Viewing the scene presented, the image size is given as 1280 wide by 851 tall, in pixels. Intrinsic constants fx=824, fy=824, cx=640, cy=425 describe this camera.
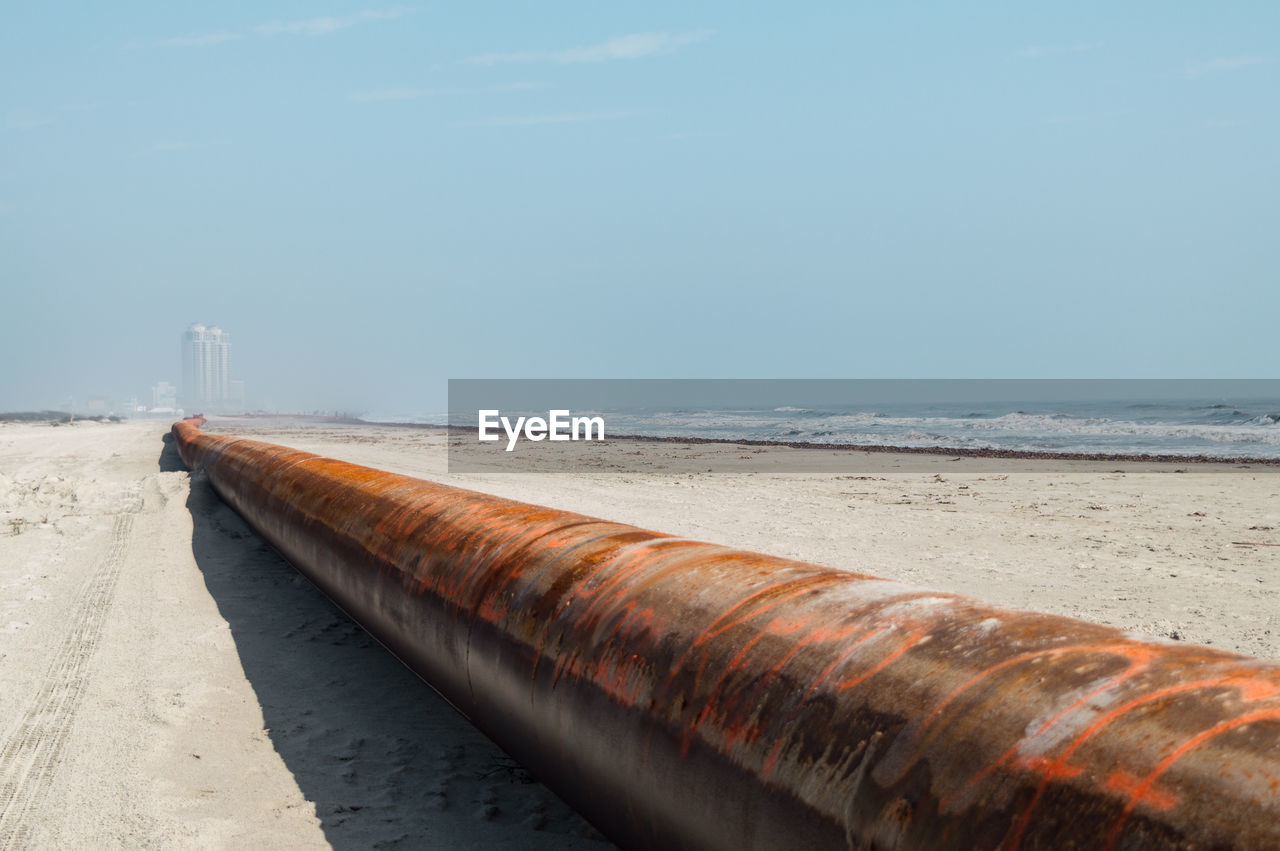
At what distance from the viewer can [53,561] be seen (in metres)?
6.52

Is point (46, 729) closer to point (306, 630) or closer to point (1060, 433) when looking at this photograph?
point (306, 630)

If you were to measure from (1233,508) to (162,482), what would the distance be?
13.9 metres

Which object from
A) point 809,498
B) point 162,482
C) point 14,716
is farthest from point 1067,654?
point 162,482

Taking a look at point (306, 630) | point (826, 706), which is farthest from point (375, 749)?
point (826, 706)

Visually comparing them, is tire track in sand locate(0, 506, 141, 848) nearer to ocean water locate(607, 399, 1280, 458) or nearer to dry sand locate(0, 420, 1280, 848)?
dry sand locate(0, 420, 1280, 848)

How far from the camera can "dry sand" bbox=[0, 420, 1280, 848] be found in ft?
9.23

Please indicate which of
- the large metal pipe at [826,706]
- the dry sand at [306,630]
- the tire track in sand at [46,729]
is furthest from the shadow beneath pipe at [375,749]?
the tire track in sand at [46,729]

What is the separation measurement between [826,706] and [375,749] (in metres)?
2.24

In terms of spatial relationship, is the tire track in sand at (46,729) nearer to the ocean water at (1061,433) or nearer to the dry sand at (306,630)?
the dry sand at (306,630)

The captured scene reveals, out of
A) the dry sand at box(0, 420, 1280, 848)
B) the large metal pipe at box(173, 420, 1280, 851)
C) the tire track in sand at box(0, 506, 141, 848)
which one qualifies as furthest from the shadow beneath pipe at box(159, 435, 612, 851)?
the tire track in sand at box(0, 506, 141, 848)

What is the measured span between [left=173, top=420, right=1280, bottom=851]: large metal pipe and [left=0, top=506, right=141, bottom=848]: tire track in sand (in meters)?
1.45

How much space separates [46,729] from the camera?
11.3 ft

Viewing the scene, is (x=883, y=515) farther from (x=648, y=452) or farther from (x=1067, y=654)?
(x=648, y=452)

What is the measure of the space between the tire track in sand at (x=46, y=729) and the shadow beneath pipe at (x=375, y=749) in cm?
72
